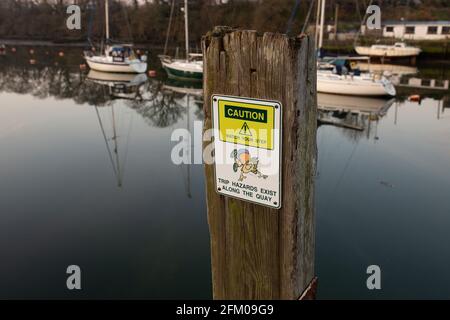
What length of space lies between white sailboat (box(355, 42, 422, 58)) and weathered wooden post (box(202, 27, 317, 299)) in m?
35.5

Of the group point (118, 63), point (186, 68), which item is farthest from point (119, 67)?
point (186, 68)

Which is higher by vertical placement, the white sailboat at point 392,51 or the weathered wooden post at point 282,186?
the white sailboat at point 392,51

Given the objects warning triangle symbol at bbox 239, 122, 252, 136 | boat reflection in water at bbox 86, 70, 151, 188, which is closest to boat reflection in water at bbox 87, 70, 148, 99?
boat reflection in water at bbox 86, 70, 151, 188

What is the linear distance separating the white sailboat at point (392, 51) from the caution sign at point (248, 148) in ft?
117

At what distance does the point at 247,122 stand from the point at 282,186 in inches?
8.8

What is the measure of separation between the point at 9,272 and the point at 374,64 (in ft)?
111

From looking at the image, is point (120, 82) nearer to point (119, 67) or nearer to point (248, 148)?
point (119, 67)

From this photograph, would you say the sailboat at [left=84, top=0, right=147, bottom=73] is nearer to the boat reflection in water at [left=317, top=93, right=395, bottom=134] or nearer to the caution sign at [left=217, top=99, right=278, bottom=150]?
the boat reflection in water at [left=317, top=93, right=395, bottom=134]

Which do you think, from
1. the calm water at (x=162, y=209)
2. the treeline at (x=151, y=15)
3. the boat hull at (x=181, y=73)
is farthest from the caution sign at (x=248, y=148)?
the treeline at (x=151, y=15)

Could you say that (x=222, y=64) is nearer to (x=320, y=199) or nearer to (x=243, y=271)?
(x=243, y=271)

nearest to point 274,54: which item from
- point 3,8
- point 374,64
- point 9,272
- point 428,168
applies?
point 9,272

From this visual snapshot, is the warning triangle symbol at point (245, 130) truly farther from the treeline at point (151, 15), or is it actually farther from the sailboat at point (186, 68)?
the treeline at point (151, 15)

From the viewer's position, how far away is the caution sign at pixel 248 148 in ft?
3.95

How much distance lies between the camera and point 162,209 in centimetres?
665
